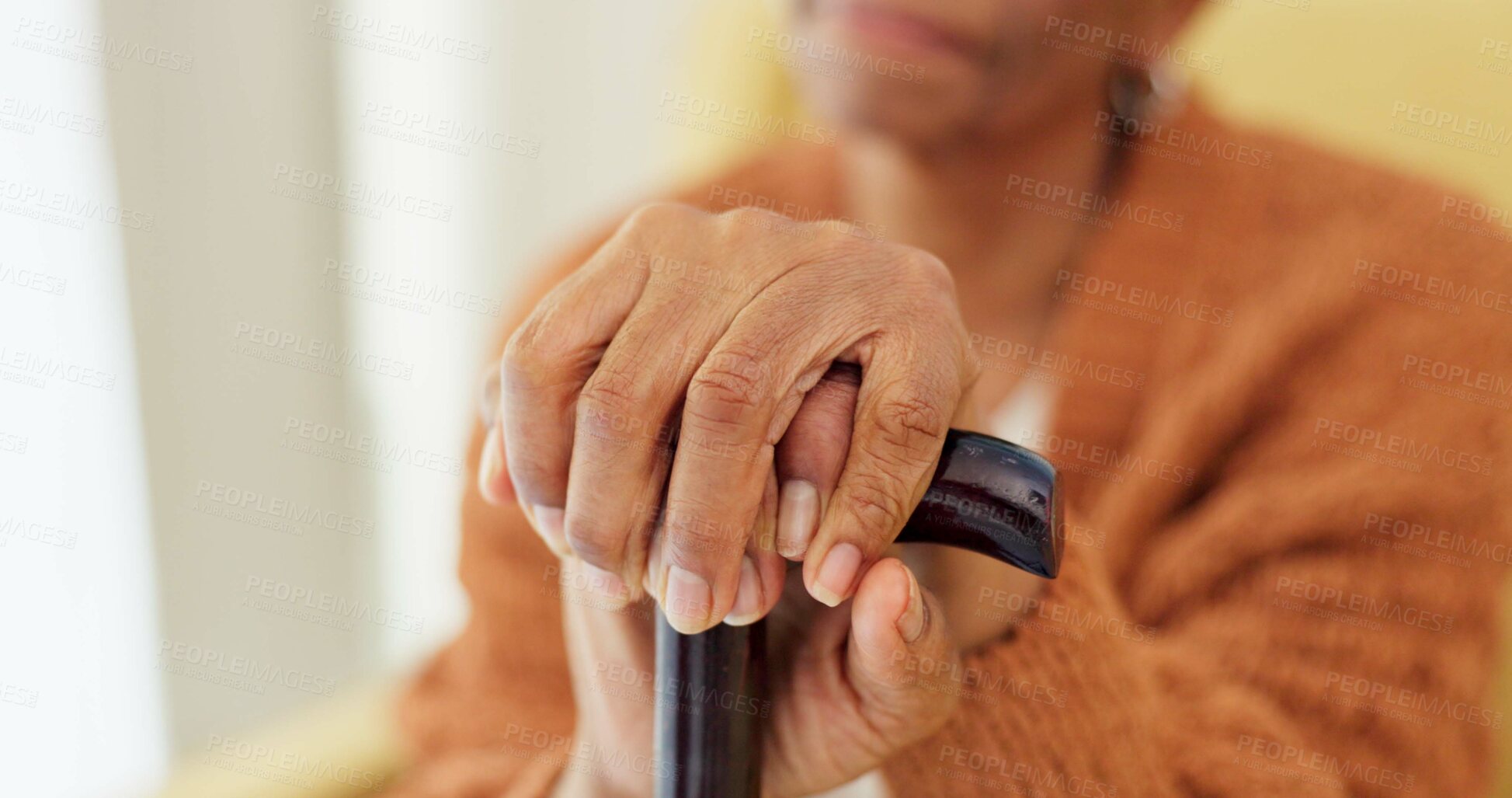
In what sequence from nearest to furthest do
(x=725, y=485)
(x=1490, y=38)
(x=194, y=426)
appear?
1. (x=725, y=485)
2. (x=1490, y=38)
3. (x=194, y=426)

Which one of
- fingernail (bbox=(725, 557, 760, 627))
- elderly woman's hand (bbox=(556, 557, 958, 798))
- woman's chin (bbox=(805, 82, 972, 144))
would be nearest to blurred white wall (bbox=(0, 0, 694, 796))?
woman's chin (bbox=(805, 82, 972, 144))

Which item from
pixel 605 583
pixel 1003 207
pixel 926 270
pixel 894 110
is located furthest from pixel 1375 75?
pixel 605 583

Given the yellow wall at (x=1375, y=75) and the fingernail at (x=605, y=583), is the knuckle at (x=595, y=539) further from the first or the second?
the yellow wall at (x=1375, y=75)

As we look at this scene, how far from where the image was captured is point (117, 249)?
90cm

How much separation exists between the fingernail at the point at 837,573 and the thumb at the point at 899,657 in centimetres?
1

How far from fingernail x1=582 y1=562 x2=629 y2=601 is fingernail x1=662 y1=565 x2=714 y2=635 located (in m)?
0.04

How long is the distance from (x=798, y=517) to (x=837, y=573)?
2 cm

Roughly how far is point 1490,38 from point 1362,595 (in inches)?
21.0

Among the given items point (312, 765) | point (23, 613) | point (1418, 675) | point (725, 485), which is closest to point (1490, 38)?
point (1418, 675)

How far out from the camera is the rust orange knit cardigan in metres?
0.60

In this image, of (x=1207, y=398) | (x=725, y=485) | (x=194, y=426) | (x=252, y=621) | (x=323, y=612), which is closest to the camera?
(x=725, y=485)

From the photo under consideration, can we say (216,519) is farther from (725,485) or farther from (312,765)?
(725,485)

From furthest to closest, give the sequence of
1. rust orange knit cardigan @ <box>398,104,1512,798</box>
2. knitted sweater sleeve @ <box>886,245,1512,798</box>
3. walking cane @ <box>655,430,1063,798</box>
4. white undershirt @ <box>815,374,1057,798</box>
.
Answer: white undershirt @ <box>815,374,1057,798</box>, rust orange knit cardigan @ <box>398,104,1512,798</box>, knitted sweater sleeve @ <box>886,245,1512,798</box>, walking cane @ <box>655,430,1063,798</box>

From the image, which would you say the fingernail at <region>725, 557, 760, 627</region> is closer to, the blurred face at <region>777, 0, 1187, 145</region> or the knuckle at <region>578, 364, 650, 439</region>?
the knuckle at <region>578, 364, 650, 439</region>
